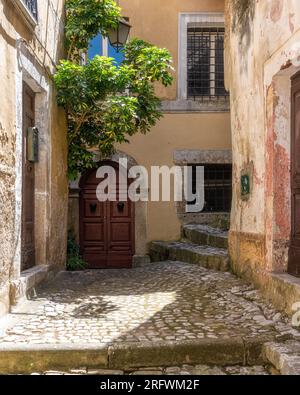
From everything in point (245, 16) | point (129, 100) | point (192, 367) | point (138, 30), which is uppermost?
point (138, 30)

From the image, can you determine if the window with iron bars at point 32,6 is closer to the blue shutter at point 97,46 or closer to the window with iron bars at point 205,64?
the blue shutter at point 97,46

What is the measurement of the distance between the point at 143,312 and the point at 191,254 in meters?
2.96

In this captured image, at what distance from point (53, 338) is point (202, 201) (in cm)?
595

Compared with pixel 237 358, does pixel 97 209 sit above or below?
above

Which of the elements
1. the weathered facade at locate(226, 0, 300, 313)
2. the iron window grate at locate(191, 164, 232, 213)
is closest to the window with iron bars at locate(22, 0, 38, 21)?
the weathered facade at locate(226, 0, 300, 313)

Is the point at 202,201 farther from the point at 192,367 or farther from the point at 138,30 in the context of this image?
the point at 192,367

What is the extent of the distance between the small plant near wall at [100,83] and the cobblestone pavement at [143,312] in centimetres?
220

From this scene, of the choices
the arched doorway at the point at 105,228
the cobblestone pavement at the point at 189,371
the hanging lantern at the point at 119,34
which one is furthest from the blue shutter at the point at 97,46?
the cobblestone pavement at the point at 189,371

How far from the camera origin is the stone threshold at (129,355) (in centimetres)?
303

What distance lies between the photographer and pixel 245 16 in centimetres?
514

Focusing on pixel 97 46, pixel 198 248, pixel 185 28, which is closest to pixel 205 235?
pixel 198 248

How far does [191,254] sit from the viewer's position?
6926 mm

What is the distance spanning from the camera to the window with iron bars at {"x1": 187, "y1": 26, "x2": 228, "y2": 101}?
28.9ft
